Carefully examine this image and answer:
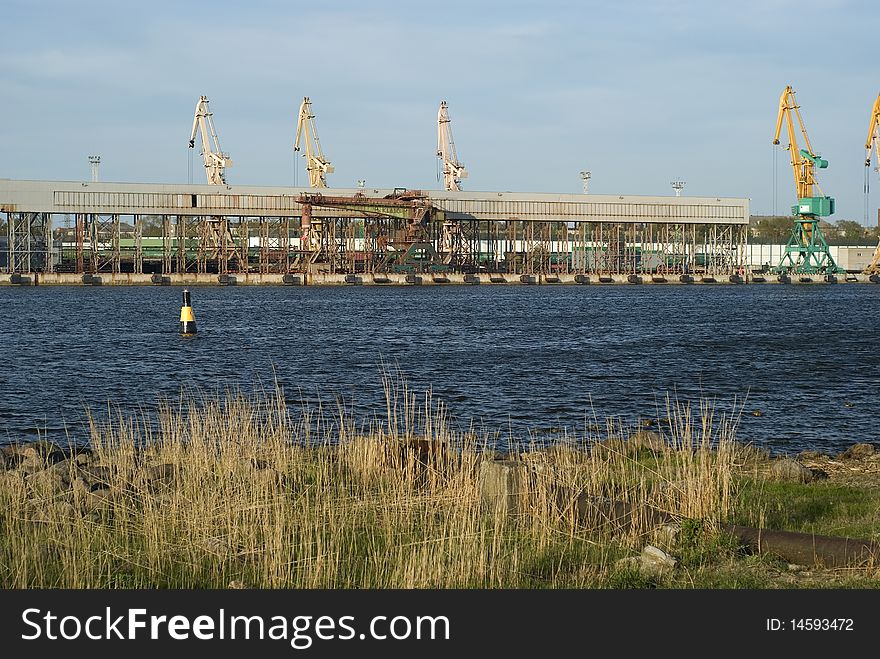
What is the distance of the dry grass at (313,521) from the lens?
33.6 feet

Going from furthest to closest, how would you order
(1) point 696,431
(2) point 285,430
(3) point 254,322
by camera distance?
(3) point 254,322
(1) point 696,431
(2) point 285,430

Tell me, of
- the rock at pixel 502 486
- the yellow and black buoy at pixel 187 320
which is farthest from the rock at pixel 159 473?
the yellow and black buoy at pixel 187 320

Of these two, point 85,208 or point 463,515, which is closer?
point 463,515

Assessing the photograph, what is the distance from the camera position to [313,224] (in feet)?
423

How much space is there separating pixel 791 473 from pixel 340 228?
121398mm

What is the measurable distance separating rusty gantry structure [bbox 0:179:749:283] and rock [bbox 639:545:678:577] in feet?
365

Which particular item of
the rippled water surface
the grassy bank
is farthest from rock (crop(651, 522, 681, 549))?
the rippled water surface

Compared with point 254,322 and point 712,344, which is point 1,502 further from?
point 254,322

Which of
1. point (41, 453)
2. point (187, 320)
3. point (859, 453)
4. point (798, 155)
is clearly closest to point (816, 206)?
point (798, 155)

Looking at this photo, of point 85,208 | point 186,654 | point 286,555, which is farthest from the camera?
point 85,208

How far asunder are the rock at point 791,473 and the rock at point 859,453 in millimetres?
3036

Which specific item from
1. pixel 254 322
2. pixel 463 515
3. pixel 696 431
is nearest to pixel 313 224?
pixel 254 322

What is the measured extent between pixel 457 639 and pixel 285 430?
29.2 ft

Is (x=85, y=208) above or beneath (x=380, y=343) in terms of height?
above
